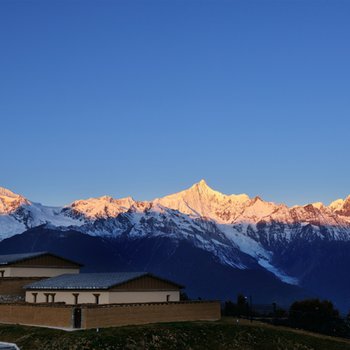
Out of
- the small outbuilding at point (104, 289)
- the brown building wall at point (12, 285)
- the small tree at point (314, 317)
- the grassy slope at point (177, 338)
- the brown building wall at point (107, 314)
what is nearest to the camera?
the grassy slope at point (177, 338)

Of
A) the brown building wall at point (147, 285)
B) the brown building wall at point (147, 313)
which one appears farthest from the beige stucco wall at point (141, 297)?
the brown building wall at point (147, 313)

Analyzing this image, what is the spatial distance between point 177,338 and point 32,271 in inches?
1296

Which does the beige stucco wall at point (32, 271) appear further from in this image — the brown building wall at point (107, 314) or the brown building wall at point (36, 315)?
the brown building wall at point (107, 314)

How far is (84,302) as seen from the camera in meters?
76.2

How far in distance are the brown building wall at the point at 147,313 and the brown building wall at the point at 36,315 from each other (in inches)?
105

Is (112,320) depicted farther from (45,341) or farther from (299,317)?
(299,317)

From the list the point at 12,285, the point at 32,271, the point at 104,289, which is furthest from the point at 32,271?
the point at 104,289

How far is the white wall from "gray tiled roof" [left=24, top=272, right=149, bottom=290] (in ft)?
19.0

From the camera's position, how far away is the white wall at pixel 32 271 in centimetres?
8994

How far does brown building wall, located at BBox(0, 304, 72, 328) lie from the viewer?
223 ft

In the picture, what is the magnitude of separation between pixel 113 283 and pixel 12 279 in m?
18.7

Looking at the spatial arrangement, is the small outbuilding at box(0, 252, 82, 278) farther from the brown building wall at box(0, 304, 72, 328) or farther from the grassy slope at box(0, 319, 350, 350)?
the grassy slope at box(0, 319, 350, 350)

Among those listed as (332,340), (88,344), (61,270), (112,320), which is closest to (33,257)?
(61,270)

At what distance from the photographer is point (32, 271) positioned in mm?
91312
